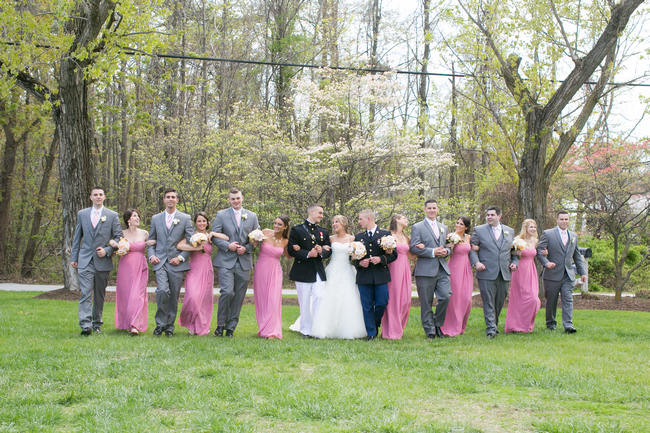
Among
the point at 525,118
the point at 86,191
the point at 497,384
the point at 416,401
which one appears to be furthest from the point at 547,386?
the point at 86,191

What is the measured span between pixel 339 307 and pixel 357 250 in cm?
95

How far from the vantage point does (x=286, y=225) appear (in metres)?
10.2

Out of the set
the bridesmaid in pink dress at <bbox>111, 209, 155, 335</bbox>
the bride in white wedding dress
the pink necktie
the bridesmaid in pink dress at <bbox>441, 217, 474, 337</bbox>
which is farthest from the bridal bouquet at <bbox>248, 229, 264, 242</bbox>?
the bridesmaid in pink dress at <bbox>441, 217, 474, 337</bbox>

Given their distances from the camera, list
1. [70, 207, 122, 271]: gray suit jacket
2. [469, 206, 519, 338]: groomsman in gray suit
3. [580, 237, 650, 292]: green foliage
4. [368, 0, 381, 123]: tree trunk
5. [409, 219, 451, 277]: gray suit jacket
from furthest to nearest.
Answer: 1. [368, 0, 381, 123]: tree trunk
2. [580, 237, 650, 292]: green foliage
3. [469, 206, 519, 338]: groomsman in gray suit
4. [409, 219, 451, 277]: gray suit jacket
5. [70, 207, 122, 271]: gray suit jacket

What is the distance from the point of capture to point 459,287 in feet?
34.0

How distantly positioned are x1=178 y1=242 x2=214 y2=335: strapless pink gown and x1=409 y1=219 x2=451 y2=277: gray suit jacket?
10.7 feet

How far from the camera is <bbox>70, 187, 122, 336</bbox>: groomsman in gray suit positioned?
9531mm

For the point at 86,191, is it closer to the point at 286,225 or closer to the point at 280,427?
the point at 286,225

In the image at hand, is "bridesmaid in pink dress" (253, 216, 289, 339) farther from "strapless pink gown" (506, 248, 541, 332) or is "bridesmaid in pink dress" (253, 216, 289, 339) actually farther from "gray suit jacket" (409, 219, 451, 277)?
"strapless pink gown" (506, 248, 541, 332)

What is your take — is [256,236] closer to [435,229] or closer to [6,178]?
[435,229]

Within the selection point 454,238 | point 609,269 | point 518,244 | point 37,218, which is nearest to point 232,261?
point 454,238

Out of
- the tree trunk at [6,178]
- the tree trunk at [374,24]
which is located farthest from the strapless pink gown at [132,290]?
the tree trunk at [374,24]

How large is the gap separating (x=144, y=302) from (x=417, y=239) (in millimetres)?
4407

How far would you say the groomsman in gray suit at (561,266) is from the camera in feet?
35.0
